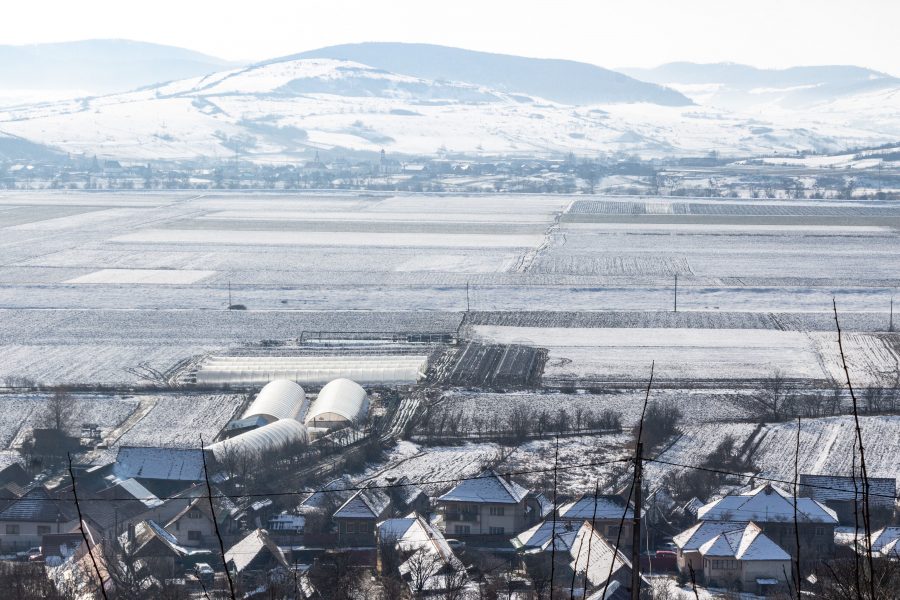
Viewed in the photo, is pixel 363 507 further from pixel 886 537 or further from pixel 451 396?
pixel 451 396

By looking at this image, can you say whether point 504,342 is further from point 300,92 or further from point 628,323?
point 300,92

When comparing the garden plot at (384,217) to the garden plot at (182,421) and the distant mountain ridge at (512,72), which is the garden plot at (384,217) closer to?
the garden plot at (182,421)

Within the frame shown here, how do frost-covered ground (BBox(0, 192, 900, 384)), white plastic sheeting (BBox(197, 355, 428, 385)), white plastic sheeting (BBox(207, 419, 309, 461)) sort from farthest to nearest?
frost-covered ground (BBox(0, 192, 900, 384))
white plastic sheeting (BBox(197, 355, 428, 385))
white plastic sheeting (BBox(207, 419, 309, 461))

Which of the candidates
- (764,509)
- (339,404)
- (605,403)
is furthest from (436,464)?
(764,509)

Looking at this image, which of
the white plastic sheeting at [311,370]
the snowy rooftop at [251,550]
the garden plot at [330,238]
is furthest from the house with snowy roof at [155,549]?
the garden plot at [330,238]

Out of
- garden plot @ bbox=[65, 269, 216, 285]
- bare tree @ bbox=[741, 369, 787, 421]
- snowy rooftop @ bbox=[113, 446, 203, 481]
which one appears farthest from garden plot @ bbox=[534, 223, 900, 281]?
snowy rooftop @ bbox=[113, 446, 203, 481]

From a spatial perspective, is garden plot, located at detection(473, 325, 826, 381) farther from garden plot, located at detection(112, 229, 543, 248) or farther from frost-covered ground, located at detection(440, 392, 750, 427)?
garden plot, located at detection(112, 229, 543, 248)
